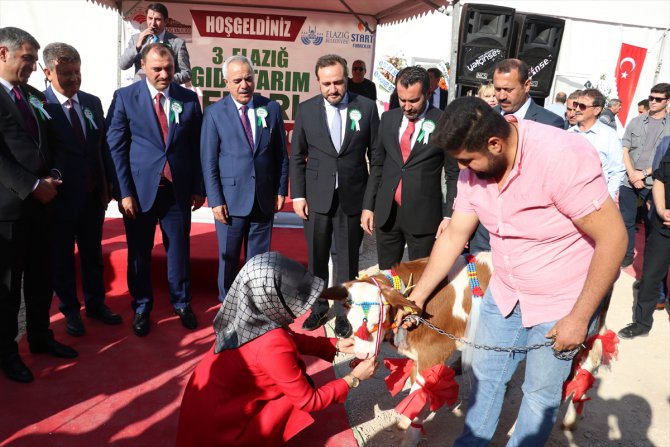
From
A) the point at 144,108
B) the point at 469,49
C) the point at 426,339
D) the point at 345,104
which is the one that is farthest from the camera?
the point at 469,49

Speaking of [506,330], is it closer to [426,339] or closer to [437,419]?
[426,339]

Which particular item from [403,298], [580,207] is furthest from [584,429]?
[580,207]

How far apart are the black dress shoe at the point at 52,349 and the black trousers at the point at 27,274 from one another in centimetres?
4

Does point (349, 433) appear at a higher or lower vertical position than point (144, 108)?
lower

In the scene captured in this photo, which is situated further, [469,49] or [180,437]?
[469,49]

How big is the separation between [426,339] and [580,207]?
1311 mm

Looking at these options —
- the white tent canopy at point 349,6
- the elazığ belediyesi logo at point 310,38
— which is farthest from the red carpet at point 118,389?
the white tent canopy at point 349,6

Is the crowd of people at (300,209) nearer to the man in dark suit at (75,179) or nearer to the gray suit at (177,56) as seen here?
the man in dark suit at (75,179)

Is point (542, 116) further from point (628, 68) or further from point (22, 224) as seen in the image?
point (628, 68)

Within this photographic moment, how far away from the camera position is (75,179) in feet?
12.1

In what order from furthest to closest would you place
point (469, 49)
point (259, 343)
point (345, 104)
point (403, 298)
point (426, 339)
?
point (469, 49) → point (345, 104) → point (426, 339) → point (403, 298) → point (259, 343)

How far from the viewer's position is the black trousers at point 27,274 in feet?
10.4

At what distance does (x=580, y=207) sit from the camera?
1903 mm

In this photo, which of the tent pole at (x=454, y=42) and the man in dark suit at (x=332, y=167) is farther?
the tent pole at (x=454, y=42)
